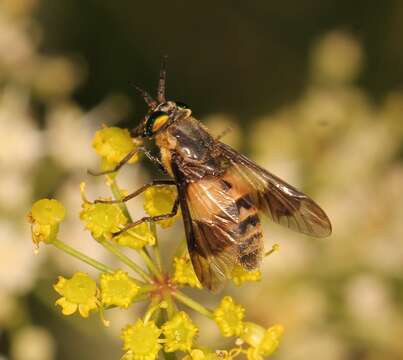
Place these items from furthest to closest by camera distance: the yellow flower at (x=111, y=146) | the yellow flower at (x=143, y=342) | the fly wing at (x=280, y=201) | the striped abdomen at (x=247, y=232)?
the fly wing at (x=280, y=201)
the yellow flower at (x=111, y=146)
the striped abdomen at (x=247, y=232)
the yellow flower at (x=143, y=342)

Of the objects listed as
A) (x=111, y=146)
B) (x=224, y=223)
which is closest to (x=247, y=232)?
(x=224, y=223)

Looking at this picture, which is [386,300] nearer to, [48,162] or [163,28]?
[48,162]

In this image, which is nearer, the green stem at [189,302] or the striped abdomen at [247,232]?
the green stem at [189,302]

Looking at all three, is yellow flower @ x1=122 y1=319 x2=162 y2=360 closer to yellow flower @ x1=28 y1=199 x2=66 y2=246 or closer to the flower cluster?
the flower cluster

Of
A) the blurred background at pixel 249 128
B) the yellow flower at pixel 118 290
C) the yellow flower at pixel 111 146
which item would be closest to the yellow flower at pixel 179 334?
the yellow flower at pixel 118 290

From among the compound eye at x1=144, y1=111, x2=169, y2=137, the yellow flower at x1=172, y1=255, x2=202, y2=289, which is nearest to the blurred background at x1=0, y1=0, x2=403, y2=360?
the compound eye at x1=144, y1=111, x2=169, y2=137

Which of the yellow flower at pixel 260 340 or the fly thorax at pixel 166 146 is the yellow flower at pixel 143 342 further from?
the fly thorax at pixel 166 146
